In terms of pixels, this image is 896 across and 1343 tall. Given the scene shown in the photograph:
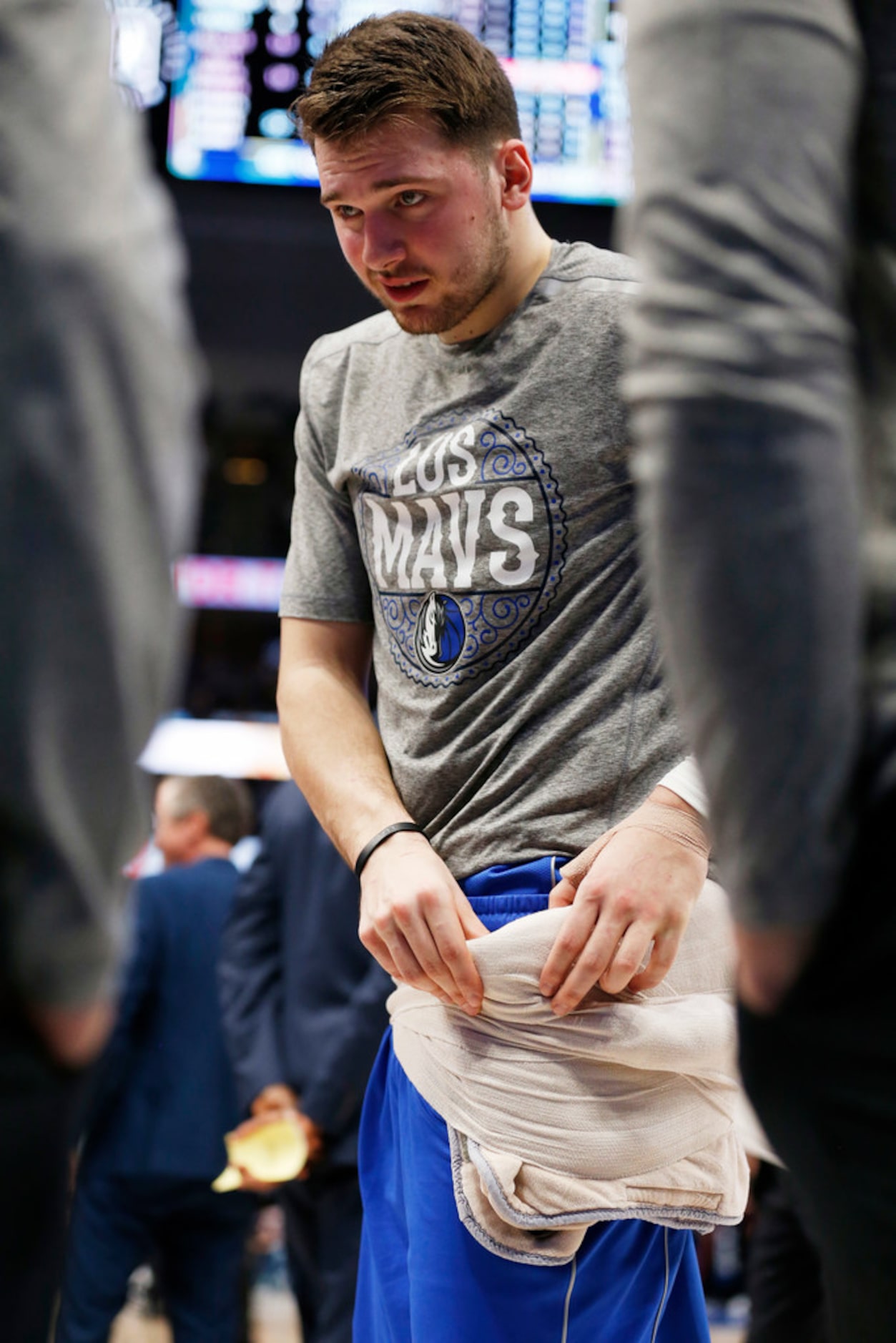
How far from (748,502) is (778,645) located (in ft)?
0.23

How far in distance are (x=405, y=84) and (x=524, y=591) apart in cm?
51

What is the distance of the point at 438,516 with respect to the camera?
→ 1.46 metres

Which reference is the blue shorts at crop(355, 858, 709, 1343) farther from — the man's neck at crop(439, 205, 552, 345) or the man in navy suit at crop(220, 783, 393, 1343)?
the man in navy suit at crop(220, 783, 393, 1343)

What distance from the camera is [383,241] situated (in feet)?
4.66

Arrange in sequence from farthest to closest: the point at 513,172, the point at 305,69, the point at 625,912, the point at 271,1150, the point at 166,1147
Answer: the point at 305,69
the point at 166,1147
the point at 271,1150
the point at 513,172
the point at 625,912

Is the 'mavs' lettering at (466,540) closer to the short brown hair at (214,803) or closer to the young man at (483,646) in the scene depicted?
the young man at (483,646)

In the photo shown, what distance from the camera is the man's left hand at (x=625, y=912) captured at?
1.28 meters

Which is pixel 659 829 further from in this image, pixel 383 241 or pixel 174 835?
pixel 174 835

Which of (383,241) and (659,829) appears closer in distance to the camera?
(659,829)

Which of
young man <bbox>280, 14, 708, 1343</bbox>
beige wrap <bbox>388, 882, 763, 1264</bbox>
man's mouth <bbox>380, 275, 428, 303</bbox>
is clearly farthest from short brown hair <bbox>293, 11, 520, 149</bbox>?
beige wrap <bbox>388, 882, 763, 1264</bbox>

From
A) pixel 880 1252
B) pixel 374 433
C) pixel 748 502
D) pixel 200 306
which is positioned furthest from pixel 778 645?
pixel 200 306

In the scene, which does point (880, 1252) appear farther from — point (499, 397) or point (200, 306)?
point (200, 306)

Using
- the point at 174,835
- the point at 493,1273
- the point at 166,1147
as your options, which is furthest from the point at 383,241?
the point at 174,835

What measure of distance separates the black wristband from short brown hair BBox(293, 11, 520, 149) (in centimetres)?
68
